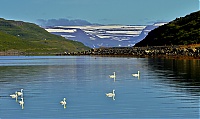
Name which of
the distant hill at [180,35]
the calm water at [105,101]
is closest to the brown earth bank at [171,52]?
the distant hill at [180,35]

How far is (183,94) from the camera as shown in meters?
43.9

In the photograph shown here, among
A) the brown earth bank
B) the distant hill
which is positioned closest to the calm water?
the brown earth bank

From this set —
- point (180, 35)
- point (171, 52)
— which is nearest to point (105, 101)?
point (171, 52)

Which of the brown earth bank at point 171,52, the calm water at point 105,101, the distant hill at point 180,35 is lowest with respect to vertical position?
the calm water at point 105,101

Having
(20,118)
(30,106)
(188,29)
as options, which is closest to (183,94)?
(30,106)

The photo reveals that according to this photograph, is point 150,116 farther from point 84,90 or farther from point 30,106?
point 84,90

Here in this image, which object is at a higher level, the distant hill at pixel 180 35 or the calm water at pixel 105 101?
the distant hill at pixel 180 35

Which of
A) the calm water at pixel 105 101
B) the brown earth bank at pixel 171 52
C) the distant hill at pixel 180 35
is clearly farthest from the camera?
the distant hill at pixel 180 35

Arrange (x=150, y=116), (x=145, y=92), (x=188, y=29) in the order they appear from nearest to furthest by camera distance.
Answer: (x=150, y=116) < (x=145, y=92) < (x=188, y=29)

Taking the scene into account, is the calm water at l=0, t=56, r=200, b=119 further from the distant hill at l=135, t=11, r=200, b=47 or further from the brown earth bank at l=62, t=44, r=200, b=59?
the distant hill at l=135, t=11, r=200, b=47

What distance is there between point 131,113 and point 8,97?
44.7 feet

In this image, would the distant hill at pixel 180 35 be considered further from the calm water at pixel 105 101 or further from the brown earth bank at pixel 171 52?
the calm water at pixel 105 101

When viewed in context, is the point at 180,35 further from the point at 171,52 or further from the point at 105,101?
the point at 105,101

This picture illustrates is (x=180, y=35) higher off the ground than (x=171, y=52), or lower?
higher
